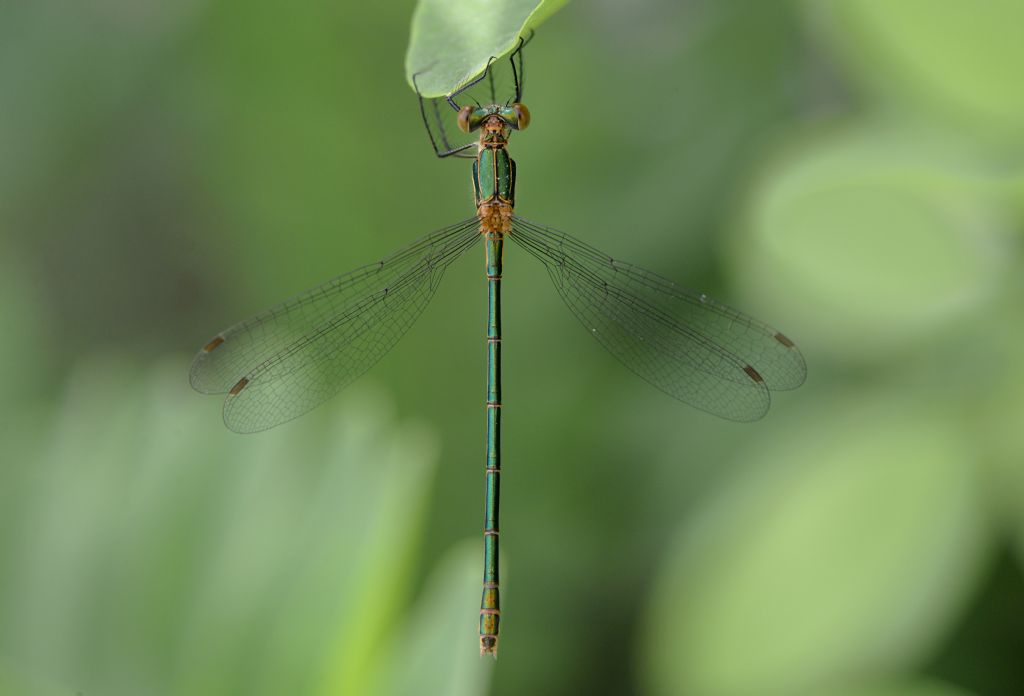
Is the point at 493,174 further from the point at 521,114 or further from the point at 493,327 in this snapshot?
the point at 493,327

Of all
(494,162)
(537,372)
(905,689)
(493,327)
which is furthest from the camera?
(537,372)

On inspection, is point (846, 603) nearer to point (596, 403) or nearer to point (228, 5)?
point (596, 403)

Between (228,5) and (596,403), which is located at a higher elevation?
(228,5)

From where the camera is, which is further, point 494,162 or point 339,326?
point 339,326

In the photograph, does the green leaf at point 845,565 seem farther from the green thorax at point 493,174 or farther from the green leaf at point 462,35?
the green leaf at point 462,35

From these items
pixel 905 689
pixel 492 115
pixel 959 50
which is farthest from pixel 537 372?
pixel 959 50

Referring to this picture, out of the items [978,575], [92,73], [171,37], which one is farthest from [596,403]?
[92,73]
